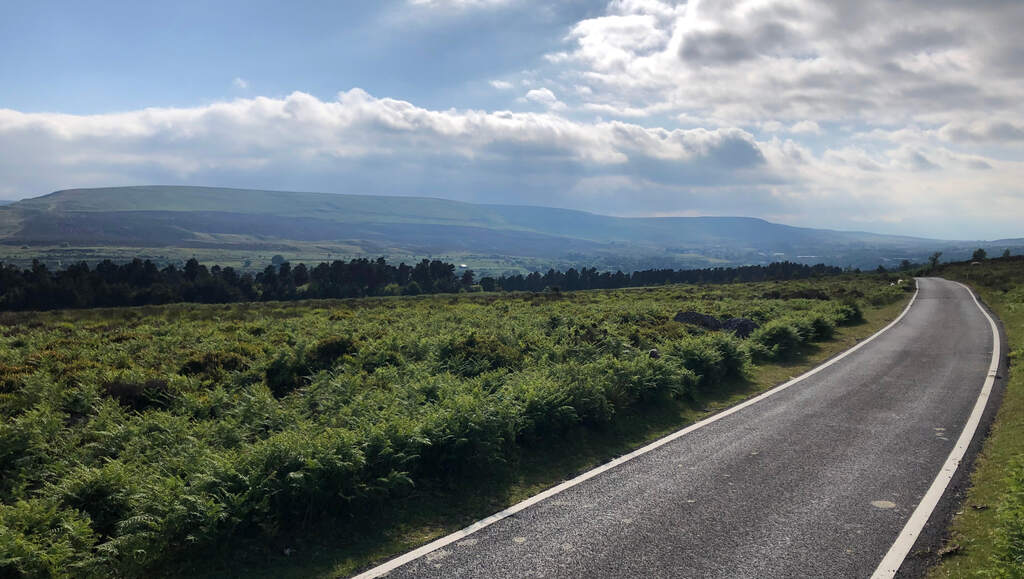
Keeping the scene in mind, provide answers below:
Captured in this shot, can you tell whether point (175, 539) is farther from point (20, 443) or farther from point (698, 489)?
point (698, 489)

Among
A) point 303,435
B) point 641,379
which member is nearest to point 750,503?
point 641,379

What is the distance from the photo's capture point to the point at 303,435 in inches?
311

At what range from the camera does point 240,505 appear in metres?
6.27

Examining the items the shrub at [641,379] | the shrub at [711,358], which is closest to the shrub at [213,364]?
the shrub at [641,379]

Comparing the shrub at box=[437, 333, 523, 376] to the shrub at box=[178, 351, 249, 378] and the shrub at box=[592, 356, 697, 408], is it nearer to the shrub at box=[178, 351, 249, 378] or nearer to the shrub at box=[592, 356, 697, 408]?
the shrub at box=[592, 356, 697, 408]

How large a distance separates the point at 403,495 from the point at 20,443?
20.8 feet

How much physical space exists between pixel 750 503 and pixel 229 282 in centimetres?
8382

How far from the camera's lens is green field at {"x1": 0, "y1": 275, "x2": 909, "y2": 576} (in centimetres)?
598

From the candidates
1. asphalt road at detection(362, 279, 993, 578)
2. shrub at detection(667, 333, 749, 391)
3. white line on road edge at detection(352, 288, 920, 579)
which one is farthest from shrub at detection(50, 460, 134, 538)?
shrub at detection(667, 333, 749, 391)

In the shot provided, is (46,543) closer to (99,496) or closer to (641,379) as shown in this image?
(99,496)

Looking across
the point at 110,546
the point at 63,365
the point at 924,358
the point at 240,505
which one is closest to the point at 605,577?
the point at 240,505

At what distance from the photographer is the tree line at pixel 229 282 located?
59344mm

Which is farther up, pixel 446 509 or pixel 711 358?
pixel 711 358

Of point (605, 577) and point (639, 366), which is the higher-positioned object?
point (639, 366)
